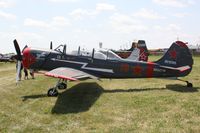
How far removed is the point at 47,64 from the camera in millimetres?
15602

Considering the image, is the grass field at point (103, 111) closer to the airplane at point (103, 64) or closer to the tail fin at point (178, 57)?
the airplane at point (103, 64)

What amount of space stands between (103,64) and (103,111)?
18.0ft

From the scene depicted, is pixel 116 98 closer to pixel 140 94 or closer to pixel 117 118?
pixel 140 94

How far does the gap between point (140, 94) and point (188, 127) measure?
5.52 m

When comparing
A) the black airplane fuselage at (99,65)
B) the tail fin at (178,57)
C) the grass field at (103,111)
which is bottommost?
the grass field at (103,111)

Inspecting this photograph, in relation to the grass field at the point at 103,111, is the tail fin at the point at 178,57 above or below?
above

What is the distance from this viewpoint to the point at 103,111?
1061 centimetres

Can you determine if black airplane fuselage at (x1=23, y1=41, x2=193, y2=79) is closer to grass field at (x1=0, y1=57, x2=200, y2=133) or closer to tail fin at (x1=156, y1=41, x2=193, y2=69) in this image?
tail fin at (x1=156, y1=41, x2=193, y2=69)

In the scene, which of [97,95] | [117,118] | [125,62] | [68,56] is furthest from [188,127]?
A: [68,56]

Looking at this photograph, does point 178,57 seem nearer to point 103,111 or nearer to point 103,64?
point 103,64

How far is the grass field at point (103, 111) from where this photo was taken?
8.62 metres

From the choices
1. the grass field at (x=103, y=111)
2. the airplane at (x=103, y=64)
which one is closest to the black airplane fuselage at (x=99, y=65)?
the airplane at (x=103, y=64)

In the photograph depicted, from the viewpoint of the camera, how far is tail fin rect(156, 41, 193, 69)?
1590 centimetres

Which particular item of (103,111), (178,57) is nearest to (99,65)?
(178,57)
